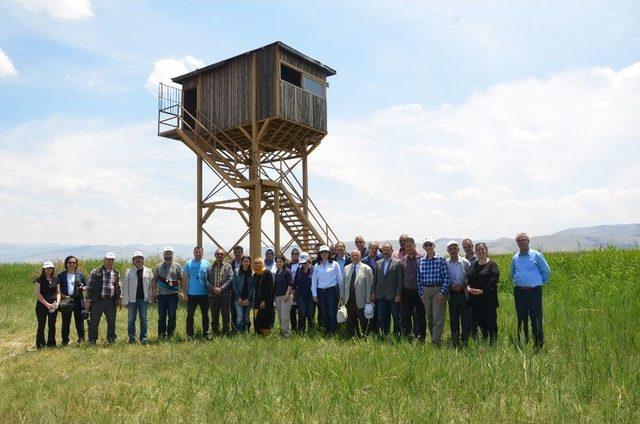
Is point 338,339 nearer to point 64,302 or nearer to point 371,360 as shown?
point 371,360

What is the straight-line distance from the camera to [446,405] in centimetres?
512

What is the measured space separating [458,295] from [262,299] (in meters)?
3.97

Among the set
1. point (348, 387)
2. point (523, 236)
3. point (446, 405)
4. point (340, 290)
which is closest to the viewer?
point (446, 405)

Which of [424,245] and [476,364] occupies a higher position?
[424,245]

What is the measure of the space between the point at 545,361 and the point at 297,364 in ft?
10.5

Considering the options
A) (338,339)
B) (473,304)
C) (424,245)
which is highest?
(424,245)

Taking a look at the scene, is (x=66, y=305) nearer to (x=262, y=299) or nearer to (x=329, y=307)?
(x=262, y=299)

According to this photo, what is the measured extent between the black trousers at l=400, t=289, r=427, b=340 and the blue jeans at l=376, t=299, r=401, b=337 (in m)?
0.11

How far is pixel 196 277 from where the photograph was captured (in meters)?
10.8

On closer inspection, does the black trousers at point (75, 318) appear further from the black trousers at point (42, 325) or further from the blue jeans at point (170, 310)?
the blue jeans at point (170, 310)

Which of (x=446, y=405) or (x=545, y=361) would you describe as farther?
(x=545, y=361)

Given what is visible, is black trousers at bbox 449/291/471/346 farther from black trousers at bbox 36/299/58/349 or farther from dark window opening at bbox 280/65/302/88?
dark window opening at bbox 280/65/302/88

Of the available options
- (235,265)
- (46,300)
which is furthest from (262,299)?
(46,300)

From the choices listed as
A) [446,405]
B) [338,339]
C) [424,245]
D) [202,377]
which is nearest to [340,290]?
[338,339]
